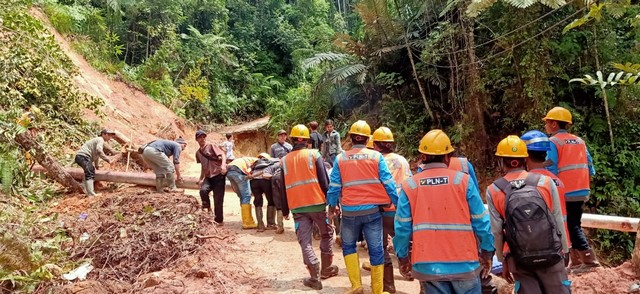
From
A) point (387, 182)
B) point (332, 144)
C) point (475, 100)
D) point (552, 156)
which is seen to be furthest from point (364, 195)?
point (475, 100)

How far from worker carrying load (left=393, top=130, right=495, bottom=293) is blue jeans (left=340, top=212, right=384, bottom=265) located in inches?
49.1

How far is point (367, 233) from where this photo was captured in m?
4.46

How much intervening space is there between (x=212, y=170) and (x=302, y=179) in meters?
2.78

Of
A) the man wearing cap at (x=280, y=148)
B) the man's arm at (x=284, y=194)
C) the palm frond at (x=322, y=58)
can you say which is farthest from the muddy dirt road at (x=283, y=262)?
the palm frond at (x=322, y=58)

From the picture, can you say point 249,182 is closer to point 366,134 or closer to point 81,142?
point 366,134

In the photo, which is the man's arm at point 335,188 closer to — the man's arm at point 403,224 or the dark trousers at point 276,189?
the man's arm at point 403,224

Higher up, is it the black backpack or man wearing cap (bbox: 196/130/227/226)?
man wearing cap (bbox: 196/130/227/226)

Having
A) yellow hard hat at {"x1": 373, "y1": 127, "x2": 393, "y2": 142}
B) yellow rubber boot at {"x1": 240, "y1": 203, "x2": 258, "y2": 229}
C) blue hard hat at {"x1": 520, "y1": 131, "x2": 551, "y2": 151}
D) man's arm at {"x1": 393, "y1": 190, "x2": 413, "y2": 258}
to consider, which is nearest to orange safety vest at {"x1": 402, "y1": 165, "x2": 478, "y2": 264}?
man's arm at {"x1": 393, "y1": 190, "x2": 413, "y2": 258}

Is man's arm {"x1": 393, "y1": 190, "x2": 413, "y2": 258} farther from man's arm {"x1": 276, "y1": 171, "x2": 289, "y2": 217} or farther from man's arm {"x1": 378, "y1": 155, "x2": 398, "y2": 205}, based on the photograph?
man's arm {"x1": 276, "y1": 171, "x2": 289, "y2": 217}

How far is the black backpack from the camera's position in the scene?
9.84 feet

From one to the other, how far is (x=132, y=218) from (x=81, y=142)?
5793 mm

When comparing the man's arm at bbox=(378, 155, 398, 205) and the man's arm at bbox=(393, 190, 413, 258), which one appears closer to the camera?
the man's arm at bbox=(393, 190, 413, 258)

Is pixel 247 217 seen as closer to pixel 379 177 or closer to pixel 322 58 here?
pixel 379 177

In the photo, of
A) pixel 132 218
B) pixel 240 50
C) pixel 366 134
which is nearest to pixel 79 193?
pixel 132 218
